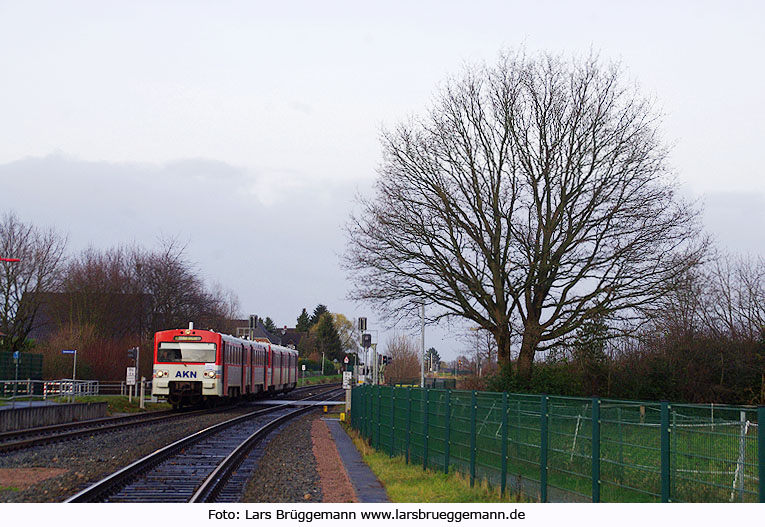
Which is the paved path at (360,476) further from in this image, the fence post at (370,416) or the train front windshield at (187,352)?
the train front windshield at (187,352)

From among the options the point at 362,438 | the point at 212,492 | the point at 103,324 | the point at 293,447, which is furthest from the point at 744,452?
the point at 103,324

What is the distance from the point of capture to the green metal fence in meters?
7.02

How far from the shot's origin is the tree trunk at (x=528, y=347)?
29750 millimetres

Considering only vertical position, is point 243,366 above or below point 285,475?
above

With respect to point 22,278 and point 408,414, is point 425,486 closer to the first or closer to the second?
point 408,414

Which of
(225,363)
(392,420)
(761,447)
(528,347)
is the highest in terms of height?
(528,347)

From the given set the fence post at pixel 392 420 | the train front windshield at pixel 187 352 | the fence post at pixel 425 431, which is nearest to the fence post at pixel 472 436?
the fence post at pixel 425 431

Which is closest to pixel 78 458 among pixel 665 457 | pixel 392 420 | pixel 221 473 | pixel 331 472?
pixel 221 473

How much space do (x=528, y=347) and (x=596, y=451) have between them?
2141cm

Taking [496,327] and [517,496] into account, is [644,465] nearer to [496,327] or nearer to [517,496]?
[517,496]

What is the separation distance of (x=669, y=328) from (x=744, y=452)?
26157mm

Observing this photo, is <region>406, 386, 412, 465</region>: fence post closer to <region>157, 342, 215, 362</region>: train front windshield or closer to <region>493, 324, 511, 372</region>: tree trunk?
<region>493, 324, 511, 372</region>: tree trunk

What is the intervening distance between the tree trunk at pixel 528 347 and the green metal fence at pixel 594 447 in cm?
1412

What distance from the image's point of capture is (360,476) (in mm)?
15172
